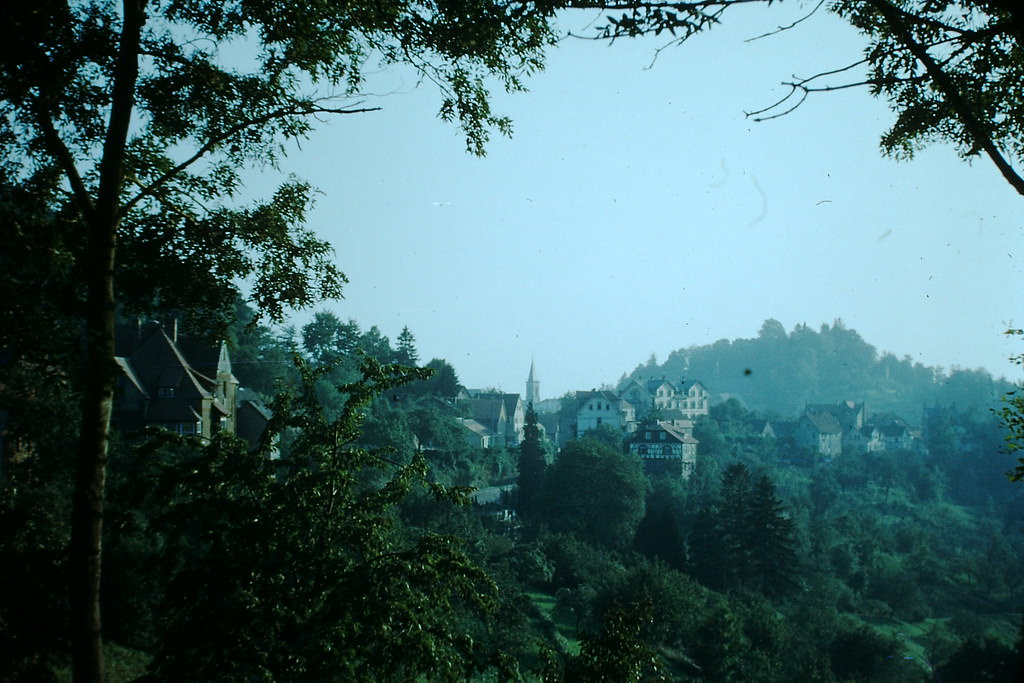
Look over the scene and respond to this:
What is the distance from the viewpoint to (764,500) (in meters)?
43.9

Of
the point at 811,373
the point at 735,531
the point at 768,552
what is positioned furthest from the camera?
the point at 811,373

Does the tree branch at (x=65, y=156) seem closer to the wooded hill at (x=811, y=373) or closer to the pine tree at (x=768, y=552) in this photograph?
the pine tree at (x=768, y=552)

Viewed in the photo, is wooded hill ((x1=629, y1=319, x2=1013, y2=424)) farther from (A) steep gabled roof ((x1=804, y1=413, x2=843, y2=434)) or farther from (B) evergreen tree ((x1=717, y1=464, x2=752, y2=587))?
(B) evergreen tree ((x1=717, y1=464, x2=752, y2=587))

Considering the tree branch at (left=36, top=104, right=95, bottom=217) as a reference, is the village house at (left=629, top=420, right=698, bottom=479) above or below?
below

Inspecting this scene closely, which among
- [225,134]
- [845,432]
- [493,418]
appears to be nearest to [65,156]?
[225,134]

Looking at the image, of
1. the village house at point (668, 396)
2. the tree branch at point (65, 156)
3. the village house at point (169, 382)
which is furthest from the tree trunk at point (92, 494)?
the village house at point (668, 396)

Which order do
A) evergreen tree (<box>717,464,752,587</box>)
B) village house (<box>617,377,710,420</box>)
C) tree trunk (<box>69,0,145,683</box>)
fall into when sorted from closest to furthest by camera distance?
1. tree trunk (<box>69,0,145,683</box>)
2. evergreen tree (<box>717,464,752,587</box>)
3. village house (<box>617,377,710,420</box>)

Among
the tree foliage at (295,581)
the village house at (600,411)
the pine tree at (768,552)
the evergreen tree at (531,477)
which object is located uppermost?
the village house at (600,411)

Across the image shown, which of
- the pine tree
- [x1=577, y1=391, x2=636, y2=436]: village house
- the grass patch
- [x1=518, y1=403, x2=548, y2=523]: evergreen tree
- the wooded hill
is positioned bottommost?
the grass patch

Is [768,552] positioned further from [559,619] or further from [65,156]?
[65,156]

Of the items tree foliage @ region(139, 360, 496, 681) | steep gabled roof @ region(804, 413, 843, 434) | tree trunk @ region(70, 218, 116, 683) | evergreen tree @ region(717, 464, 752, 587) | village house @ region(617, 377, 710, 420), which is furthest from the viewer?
village house @ region(617, 377, 710, 420)

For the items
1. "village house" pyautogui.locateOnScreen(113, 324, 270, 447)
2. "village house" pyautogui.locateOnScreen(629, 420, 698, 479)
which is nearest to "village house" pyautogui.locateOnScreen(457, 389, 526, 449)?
"village house" pyautogui.locateOnScreen(629, 420, 698, 479)

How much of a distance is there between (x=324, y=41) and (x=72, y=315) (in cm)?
349

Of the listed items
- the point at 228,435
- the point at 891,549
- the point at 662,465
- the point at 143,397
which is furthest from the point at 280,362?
the point at 228,435
